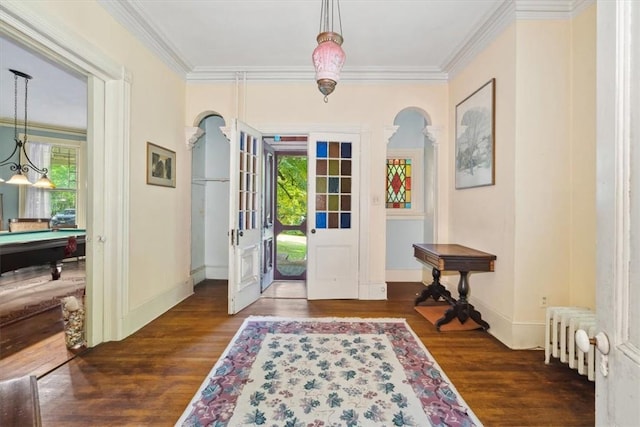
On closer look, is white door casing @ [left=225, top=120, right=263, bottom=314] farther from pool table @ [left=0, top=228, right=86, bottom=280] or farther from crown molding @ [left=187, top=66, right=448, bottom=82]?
pool table @ [left=0, top=228, right=86, bottom=280]

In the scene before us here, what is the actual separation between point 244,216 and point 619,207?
364 centimetres

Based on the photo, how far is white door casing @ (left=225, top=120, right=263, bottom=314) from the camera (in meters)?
3.67

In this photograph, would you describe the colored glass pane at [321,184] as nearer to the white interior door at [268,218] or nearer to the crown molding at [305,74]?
the white interior door at [268,218]

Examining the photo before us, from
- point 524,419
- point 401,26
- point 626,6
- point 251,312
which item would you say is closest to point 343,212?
point 251,312

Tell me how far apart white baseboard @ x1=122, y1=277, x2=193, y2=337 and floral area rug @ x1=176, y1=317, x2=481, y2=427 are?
110cm

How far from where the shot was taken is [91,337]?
9.23ft

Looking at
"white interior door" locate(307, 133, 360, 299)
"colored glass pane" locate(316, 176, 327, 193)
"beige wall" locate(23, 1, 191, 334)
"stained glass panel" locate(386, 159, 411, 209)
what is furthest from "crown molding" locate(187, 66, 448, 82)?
"stained glass panel" locate(386, 159, 411, 209)

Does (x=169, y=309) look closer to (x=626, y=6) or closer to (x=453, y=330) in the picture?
(x=453, y=330)

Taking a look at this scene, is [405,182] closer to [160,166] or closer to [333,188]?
[333,188]

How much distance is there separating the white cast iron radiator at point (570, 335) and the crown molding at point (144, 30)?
465cm

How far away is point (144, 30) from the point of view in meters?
3.23

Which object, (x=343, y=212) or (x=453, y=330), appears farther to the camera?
(x=343, y=212)

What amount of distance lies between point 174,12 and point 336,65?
1.95 m

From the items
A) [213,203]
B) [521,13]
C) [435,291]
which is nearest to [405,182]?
[435,291]
